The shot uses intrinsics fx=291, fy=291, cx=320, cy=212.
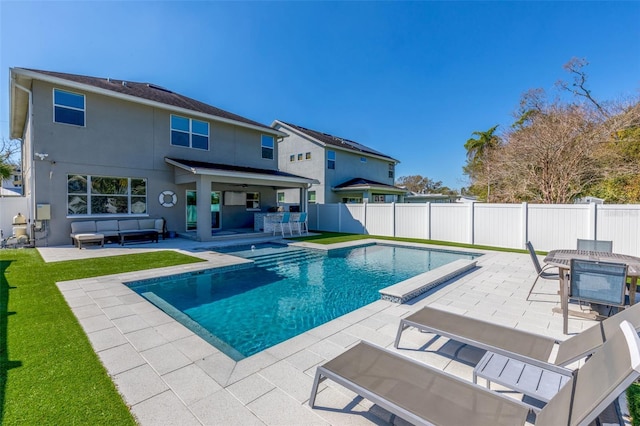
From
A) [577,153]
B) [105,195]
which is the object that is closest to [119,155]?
[105,195]

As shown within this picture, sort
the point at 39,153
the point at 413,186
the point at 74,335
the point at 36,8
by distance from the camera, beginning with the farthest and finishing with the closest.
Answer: the point at 413,186, the point at 39,153, the point at 36,8, the point at 74,335

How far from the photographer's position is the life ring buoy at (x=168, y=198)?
1395cm

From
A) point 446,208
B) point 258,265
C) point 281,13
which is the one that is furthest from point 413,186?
point 258,265

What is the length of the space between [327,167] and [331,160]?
83 centimetres

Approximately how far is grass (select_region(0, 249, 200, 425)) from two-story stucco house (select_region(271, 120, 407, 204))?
1711cm

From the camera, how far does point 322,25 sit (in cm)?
1409

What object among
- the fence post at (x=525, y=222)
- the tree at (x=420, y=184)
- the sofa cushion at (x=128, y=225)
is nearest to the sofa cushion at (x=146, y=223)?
the sofa cushion at (x=128, y=225)

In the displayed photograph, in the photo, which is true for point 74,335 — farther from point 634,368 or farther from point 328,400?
point 634,368

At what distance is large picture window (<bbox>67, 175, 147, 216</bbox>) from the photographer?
11828 mm

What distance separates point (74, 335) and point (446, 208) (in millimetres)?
14050

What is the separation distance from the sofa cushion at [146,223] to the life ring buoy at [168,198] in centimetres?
118

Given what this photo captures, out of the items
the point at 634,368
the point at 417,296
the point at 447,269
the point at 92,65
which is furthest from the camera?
the point at 92,65

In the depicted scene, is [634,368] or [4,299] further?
[4,299]

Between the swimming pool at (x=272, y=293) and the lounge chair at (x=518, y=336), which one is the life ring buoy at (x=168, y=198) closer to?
the swimming pool at (x=272, y=293)
